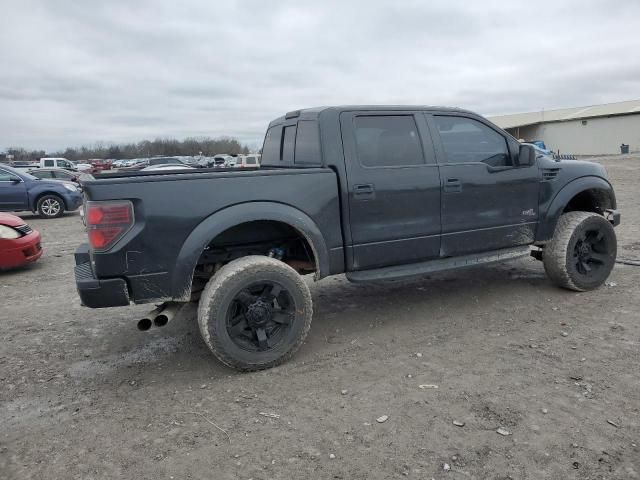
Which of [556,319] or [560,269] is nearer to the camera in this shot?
[556,319]

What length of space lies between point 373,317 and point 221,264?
1.64 meters

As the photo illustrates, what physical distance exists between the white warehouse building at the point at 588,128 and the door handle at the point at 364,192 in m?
47.3

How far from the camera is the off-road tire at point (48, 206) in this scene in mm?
13745

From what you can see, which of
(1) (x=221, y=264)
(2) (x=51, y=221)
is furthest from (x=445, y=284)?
(2) (x=51, y=221)

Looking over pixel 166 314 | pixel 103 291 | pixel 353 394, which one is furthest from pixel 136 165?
pixel 353 394

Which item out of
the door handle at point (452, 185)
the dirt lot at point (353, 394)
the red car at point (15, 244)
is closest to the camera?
the dirt lot at point (353, 394)

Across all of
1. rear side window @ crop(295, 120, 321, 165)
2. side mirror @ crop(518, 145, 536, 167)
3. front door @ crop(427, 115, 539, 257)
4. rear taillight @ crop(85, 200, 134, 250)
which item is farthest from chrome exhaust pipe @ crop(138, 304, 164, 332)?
side mirror @ crop(518, 145, 536, 167)

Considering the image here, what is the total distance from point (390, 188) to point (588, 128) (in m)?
50.1

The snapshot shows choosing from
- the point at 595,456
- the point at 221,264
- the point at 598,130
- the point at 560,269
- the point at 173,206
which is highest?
the point at 598,130

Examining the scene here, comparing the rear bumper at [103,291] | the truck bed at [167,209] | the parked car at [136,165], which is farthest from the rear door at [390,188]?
the parked car at [136,165]

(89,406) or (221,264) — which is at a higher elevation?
(221,264)

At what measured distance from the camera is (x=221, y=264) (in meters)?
4.07

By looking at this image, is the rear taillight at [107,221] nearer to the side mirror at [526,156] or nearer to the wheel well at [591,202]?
the side mirror at [526,156]

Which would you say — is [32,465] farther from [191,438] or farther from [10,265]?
[10,265]
